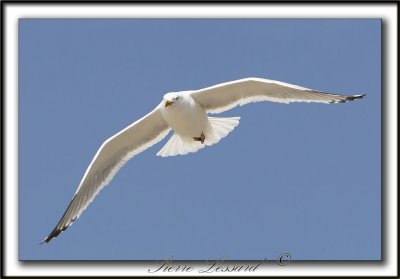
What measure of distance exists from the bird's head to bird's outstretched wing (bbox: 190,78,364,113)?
141 mm

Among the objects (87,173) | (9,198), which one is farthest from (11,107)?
(87,173)

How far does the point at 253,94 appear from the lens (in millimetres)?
5227

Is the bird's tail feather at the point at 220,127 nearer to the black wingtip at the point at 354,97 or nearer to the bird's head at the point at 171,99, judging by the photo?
the bird's head at the point at 171,99

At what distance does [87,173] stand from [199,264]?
1.54 meters

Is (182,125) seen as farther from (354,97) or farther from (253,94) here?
(354,97)

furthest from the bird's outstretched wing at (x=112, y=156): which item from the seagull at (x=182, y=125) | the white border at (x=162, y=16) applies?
the white border at (x=162, y=16)

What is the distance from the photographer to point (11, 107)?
4.25 m

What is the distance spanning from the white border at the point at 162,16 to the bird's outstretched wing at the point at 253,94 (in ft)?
2.63

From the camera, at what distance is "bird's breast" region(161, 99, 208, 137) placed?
199 inches

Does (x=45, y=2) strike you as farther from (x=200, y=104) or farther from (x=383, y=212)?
(x=383, y=212)

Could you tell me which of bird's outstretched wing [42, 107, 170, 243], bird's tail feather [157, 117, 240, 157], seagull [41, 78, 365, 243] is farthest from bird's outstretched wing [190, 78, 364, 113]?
bird's outstretched wing [42, 107, 170, 243]

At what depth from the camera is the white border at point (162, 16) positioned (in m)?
4.03

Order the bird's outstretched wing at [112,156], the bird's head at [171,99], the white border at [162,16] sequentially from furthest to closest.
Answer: the bird's outstretched wing at [112,156], the bird's head at [171,99], the white border at [162,16]

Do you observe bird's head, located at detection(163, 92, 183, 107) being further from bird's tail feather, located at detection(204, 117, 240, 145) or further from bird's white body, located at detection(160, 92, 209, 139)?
bird's tail feather, located at detection(204, 117, 240, 145)
